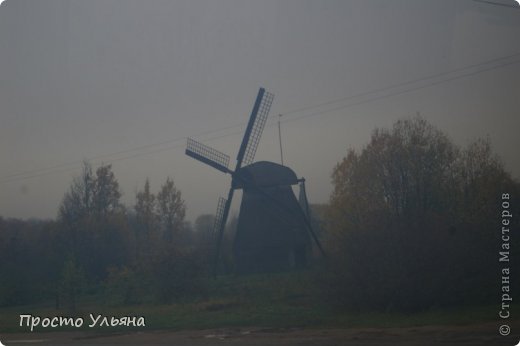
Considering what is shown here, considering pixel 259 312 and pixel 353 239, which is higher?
pixel 353 239

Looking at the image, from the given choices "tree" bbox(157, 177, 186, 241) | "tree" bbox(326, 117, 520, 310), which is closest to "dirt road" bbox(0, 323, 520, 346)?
"tree" bbox(326, 117, 520, 310)

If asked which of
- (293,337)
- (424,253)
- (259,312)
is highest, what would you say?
(424,253)

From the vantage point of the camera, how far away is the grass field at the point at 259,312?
1867cm

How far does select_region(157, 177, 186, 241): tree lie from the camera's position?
113 ft

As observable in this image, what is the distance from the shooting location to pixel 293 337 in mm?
16828

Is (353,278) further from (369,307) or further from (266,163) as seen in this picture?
(266,163)

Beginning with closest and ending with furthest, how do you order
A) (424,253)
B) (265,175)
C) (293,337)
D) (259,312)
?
1. (293,337)
2. (424,253)
3. (259,312)
4. (265,175)

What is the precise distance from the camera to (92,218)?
37.5m

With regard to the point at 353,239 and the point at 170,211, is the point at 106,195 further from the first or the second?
the point at 353,239

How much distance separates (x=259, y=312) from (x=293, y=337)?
538 centimetres

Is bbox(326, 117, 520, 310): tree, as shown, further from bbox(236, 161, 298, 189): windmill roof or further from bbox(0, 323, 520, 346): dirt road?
bbox(236, 161, 298, 189): windmill roof

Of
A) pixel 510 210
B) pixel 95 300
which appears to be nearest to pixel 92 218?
pixel 95 300

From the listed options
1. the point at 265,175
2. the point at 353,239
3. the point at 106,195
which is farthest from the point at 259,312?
the point at 106,195

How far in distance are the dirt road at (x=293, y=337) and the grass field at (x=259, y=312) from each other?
0.94 m
